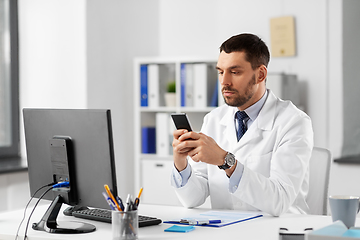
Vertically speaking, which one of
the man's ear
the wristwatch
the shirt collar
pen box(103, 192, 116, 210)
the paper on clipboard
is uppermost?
the man's ear

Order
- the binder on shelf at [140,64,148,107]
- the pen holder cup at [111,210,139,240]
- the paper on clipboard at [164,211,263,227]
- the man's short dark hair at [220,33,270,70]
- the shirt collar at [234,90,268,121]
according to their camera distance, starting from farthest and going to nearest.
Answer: the binder on shelf at [140,64,148,107], the shirt collar at [234,90,268,121], the man's short dark hair at [220,33,270,70], the paper on clipboard at [164,211,263,227], the pen holder cup at [111,210,139,240]

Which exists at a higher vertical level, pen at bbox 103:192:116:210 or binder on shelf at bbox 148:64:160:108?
binder on shelf at bbox 148:64:160:108

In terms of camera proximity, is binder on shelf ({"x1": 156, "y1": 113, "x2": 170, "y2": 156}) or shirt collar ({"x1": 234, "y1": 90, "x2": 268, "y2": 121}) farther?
binder on shelf ({"x1": 156, "y1": 113, "x2": 170, "y2": 156})

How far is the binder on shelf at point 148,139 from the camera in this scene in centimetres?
370

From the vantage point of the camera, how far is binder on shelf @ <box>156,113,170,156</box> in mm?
3604

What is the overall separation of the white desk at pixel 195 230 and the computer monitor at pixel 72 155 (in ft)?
0.19

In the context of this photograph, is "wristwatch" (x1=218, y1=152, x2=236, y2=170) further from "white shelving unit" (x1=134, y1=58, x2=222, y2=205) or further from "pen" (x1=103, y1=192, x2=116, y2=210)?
"white shelving unit" (x1=134, y1=58, x2=222, y2=205)

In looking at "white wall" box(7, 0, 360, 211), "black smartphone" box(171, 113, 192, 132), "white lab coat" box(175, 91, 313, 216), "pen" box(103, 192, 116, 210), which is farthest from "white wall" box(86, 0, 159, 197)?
"pen" box(103, 192, 116, 210)

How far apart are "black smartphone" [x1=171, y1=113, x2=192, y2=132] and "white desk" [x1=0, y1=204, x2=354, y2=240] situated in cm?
31

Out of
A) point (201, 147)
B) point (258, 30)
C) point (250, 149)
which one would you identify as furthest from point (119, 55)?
point (201, 147)

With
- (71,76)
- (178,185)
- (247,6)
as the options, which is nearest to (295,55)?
(247,6)

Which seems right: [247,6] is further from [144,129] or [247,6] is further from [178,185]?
[178,185]

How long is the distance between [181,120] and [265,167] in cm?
48

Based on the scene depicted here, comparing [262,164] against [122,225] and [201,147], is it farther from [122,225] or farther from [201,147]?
[122,225]
